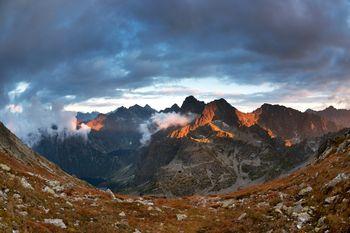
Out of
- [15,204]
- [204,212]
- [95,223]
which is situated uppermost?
[15,204]

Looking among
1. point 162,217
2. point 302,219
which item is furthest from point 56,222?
point 302,219

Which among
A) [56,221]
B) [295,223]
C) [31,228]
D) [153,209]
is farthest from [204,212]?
[31,228]

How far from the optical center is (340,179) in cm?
4119

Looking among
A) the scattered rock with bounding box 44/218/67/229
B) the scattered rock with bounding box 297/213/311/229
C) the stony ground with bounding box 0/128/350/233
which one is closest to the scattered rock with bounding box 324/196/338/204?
the stony ground with bounding box 0/128/350/233

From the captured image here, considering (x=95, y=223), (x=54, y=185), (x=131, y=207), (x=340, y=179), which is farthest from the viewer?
(x=54, y=185)

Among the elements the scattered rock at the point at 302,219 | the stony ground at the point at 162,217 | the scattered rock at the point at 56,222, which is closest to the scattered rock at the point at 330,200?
the stony ground at the point at 162,217

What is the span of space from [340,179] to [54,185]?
41.7 m

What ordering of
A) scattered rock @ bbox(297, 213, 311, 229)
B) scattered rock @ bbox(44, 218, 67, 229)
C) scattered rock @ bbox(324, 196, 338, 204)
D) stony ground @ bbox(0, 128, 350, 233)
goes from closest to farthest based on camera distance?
stony ground @ bbox(0, 128, 350, 233) → scattered rock @ bbox(44, 218, 67, 229) → scattered rock @ bbox(297, 213, 311, 229) → scattered rock @ bbox(324, 196, 338, 204)

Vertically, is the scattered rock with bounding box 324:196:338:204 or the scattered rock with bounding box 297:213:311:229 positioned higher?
the scattered rock with bounding box 324:196:338:204

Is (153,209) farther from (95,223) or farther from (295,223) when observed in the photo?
(295,223)

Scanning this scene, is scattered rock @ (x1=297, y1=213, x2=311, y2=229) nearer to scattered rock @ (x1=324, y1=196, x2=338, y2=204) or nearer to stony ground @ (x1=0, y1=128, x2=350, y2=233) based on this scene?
stony ground @ (x1=0, y1=128, x2=350, y2=233)

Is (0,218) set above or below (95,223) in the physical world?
above

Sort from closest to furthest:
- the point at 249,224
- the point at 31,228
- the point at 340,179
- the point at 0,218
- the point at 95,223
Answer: the point at 0,218
the point at 31,228
the point at 95,223
the point at 249,224
the point at 340,179

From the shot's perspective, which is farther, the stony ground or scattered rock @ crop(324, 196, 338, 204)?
scattered rock @ crop(324, 196, 338, 204)
